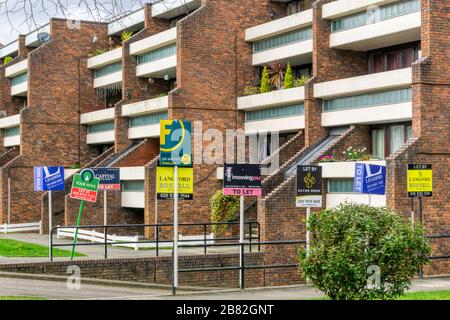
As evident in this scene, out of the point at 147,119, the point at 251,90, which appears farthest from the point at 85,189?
the point at 147,119

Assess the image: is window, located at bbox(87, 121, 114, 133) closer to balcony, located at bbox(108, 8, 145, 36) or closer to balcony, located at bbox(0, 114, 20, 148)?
balcony, located at bbox(0, 114, 20, 148)

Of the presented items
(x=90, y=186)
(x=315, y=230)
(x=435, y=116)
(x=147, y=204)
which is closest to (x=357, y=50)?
(x=435, y=116)

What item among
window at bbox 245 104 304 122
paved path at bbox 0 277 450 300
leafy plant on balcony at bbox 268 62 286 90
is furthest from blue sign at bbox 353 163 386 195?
leafy plant on balcony at bbox 268 62 286 90

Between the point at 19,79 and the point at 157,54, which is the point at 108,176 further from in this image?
the point at 19,79

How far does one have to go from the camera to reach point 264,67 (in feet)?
134

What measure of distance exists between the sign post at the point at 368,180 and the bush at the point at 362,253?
1010cm

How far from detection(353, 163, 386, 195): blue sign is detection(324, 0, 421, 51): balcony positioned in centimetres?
840


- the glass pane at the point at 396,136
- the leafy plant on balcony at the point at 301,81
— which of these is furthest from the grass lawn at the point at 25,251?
the leafy plant on balcony at the point at 301,81

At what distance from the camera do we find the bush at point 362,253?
13883 mm

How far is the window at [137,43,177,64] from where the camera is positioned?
143 feet

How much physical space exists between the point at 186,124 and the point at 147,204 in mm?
21569

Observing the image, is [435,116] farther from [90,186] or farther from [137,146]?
[137,146]

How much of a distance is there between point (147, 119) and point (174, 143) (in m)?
26.5

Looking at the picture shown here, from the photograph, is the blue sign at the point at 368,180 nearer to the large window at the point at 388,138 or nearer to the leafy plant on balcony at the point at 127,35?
the large window at the point at 388,138
